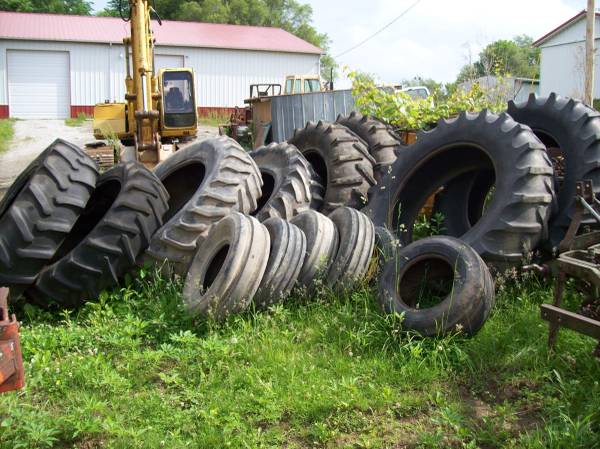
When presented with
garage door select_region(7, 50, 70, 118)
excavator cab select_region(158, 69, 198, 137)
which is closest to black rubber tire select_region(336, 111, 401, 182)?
excavator cab select_region(158, 69, 198, 137)

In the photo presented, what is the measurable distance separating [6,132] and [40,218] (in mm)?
22029

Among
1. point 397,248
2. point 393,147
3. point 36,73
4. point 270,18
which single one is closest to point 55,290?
point 397,248

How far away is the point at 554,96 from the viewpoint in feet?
19.1

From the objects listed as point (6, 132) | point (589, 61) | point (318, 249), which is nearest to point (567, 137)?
point (318, 249)

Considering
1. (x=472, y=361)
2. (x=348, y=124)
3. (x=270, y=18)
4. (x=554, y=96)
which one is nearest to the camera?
(x=472, y=361)

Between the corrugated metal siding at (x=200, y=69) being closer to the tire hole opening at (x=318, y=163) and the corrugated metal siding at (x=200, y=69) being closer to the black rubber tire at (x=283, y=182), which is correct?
the tire hole opening at (x=318, y=163)

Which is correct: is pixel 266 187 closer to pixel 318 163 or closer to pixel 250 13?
pixel 318 163

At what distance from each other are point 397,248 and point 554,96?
2.25 meters

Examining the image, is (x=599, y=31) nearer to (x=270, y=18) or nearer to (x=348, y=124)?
(x=348, y=124)

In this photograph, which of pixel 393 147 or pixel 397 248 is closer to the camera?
pixel 397 248

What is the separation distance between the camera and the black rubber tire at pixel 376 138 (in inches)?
294

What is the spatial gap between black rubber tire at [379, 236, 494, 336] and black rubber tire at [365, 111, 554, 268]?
20.7 inches

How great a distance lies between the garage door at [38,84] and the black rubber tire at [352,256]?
30.0 metres

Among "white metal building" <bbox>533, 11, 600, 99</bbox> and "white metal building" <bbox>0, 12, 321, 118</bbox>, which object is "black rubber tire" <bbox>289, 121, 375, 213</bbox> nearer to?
"white metal building" <bbox>0, 12, 321, 118</bbox>
